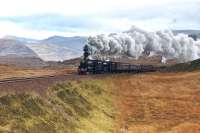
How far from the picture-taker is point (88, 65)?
75.9 metres

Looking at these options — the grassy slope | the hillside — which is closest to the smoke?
the hillside

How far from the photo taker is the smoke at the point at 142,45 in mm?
87500

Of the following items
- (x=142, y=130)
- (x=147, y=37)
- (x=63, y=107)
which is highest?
(x=147, y=37)

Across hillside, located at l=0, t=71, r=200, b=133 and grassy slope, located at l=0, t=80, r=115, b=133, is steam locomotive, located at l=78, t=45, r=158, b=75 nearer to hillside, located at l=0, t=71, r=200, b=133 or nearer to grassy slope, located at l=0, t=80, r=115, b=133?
hillside, located at l=0, t=71, r=200, b=133

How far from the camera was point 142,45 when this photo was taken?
105000 millimetres

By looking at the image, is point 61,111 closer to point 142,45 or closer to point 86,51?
point 86,51

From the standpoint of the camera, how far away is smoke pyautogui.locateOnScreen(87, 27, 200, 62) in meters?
87.5

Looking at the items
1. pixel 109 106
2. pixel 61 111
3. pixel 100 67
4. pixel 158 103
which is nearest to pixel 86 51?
pixel 100 67

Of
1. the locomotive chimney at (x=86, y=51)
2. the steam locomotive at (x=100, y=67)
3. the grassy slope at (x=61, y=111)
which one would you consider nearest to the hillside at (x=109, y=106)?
the grassy slope at (x=61, y=111)

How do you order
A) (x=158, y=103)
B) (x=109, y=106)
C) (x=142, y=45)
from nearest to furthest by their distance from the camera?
(x=109, y=106) → (x=158, y=103) → (x=142, y=45)

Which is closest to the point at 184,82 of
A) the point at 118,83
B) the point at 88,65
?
the point at 118,83

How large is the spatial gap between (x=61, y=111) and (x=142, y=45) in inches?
2623

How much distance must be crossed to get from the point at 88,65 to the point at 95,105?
25.4 meters

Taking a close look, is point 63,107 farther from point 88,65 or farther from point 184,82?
→ point 184,82
